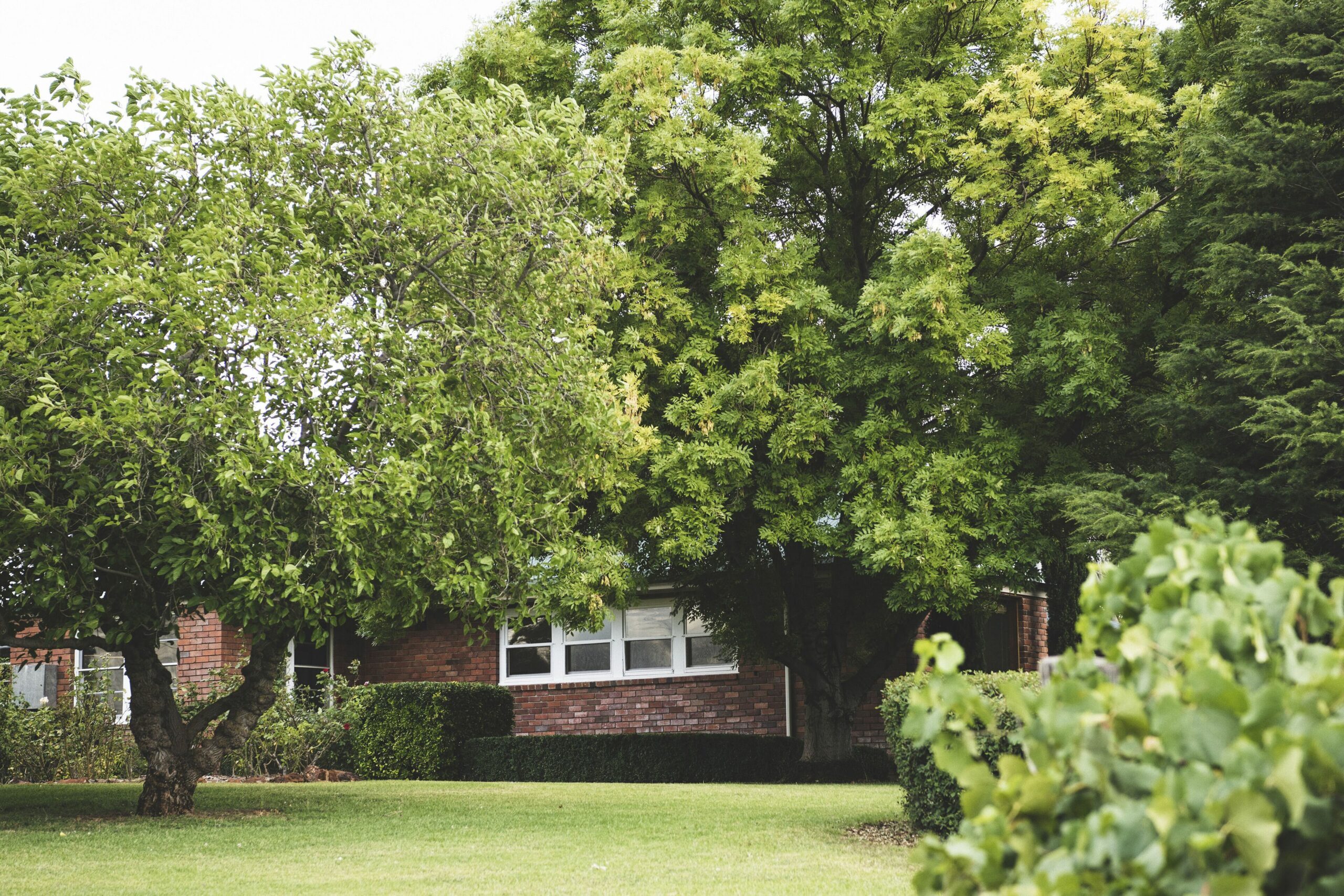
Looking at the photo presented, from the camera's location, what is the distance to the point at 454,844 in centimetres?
992

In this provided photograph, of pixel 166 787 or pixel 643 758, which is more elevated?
pixel 166 787

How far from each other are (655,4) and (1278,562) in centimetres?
1659

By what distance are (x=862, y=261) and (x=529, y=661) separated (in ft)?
36.9

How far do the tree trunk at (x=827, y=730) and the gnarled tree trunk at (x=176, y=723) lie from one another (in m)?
9.05

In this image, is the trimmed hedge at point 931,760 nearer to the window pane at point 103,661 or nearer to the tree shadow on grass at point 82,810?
the tree shadow on grass at point 82,810

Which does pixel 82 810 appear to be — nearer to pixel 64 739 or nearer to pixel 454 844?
pixel 454 844

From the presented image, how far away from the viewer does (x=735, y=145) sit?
1491cm

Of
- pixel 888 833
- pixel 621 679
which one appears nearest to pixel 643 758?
pixel 621 679

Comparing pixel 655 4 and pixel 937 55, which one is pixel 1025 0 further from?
pixel 655 4

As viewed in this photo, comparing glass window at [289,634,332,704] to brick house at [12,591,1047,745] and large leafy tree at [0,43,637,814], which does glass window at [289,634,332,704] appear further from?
large leafy tree at [0,43,637,814]

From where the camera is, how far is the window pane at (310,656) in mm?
24078

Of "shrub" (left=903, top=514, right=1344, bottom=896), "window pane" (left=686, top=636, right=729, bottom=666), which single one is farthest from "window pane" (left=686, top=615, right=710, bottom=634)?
"shrub" (left=903, top=514, right=1344, bottom=896)

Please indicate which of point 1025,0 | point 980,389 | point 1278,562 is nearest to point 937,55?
point 1025,0

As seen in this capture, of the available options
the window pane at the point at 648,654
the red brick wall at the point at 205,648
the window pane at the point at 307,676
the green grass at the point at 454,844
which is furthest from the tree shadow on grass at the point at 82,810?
the window pane at the point at 648,654
